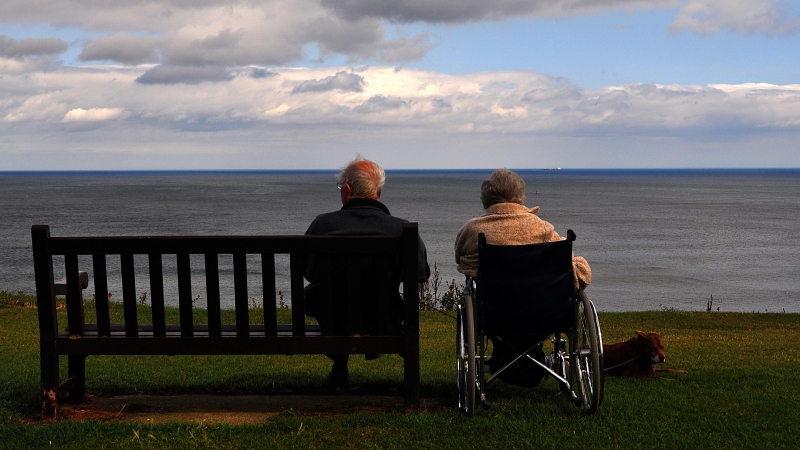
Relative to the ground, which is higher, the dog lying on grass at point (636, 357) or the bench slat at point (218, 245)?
the bench slat at point (218, 245)

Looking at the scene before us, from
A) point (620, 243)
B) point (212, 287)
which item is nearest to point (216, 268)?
point (212, 287)

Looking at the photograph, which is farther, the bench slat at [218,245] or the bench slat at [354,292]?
the bench slat at [354,292]

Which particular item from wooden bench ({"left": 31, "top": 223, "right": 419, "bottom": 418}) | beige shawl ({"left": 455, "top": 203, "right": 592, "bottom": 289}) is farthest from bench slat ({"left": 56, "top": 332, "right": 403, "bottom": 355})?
beige shawl ({"left": 455, "top": 203, "right": 592, "bottom": 289})

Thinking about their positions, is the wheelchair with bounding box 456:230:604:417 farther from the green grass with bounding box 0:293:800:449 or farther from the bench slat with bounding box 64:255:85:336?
the bench slat with bounding box 64:255:85:336

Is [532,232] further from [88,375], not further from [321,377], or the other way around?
[88,375]

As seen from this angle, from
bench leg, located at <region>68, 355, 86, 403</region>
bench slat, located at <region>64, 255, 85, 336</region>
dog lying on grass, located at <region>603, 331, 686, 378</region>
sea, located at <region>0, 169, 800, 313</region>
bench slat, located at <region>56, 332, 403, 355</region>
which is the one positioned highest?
bench slat, located at <region>64, 255, 85, 336</region>

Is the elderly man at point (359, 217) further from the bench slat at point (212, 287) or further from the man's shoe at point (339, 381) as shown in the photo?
the bench slat at point (212, 287)

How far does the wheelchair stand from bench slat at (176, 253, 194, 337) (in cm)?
162

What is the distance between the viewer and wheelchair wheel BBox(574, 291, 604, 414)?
4402 mm

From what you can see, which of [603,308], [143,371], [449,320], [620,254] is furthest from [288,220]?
[143,371]

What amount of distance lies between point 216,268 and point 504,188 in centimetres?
187

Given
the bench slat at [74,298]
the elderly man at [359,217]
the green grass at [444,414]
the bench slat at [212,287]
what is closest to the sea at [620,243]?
the green grass at [444,414]

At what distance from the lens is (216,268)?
4.49 meters

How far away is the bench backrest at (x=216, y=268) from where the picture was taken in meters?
4.42
